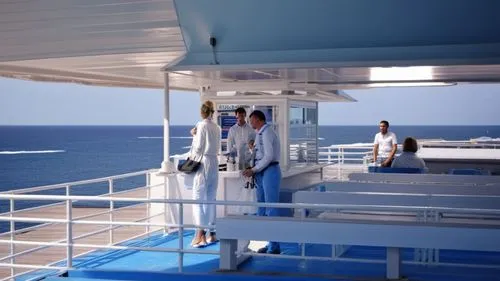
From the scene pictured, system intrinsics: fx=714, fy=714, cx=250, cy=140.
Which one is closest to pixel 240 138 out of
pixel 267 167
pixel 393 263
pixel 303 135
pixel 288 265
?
pixel 267 167

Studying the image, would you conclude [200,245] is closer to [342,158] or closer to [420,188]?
[420,188]

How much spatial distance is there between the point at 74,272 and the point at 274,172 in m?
2.71

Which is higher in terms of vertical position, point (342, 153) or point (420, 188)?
point (342, 153)

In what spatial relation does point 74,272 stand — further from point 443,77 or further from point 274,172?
point 443,77

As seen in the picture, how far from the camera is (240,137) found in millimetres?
9945

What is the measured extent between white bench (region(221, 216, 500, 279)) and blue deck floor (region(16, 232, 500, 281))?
23.5 inches

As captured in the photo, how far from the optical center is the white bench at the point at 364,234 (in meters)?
5.67

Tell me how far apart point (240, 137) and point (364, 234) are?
4.25m

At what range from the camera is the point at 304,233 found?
605 cm

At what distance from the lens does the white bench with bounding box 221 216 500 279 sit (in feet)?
18.6

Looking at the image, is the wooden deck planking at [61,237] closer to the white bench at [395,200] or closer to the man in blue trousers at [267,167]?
the man in blue trousers at [267,167]

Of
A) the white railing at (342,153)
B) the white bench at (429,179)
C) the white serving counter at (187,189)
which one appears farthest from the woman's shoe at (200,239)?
the white railing at (342,153)

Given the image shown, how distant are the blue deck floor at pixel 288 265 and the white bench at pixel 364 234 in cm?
60

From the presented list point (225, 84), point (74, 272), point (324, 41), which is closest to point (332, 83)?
point (225, 84)
